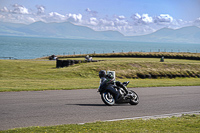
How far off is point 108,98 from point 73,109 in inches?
75.3

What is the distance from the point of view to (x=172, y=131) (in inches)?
322

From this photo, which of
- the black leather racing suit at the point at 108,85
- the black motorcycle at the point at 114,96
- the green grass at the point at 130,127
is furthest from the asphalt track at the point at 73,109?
the green grass at the point at 130,127

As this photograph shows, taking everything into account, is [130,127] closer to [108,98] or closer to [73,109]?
[73,109]

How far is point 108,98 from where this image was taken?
1324cm

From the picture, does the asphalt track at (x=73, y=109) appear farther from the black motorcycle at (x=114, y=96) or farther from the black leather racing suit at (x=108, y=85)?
the black leather racing suit at (x=108, y=85)

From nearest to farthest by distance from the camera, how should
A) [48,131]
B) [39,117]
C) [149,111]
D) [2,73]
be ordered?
[48,131] → [39,117] → [149,111] → [2,73]

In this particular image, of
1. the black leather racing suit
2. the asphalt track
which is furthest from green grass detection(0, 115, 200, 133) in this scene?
the black leather racing suit

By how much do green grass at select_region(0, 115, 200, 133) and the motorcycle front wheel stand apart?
11.4 feet

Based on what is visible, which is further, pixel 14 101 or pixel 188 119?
pixel 14 101

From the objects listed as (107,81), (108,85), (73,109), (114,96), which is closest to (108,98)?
(114,96)

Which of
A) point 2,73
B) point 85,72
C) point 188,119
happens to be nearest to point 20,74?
point 2,73

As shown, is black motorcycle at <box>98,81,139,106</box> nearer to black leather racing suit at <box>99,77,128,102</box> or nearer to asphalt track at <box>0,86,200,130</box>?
black leather racing suit at <box>99,77,128,102</box>

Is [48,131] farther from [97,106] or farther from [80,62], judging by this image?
[80,62]

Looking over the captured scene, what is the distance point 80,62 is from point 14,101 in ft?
90.0
